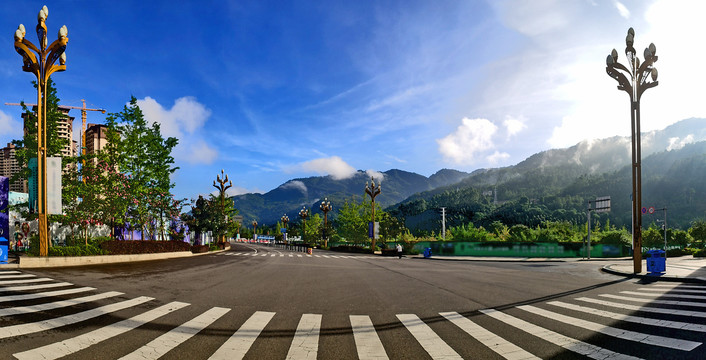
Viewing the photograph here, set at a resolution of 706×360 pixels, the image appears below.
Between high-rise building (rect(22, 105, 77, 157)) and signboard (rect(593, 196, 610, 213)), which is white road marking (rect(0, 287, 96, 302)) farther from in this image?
signboard (rect(593, 196, 610, 213))

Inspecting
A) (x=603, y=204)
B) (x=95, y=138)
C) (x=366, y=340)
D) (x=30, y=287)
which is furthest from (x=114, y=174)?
(x=95, y=138)

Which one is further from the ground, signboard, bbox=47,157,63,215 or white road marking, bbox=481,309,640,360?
signboard, bbox=47,157,63,215

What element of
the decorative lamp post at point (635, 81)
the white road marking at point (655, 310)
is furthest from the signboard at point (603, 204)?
the white road marking at point (655, 310)

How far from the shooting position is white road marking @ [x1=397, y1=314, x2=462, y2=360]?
487cm

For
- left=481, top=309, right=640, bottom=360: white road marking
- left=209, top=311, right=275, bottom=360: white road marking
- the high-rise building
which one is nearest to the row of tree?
the high-rise building

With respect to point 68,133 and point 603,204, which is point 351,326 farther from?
point 68,133

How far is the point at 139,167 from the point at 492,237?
42.3m

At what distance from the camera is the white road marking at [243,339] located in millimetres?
4713

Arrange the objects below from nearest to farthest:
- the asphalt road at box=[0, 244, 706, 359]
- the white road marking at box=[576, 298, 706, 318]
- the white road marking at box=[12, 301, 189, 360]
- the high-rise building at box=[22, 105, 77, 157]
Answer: the white road marking at box=[12, 301, 189, 360], the asphalt road at box=[0, 244, 706, 359], the white road marking at box=[576, 298, 706, 318], the high-rise building at box=[22, 105, 77, 157]

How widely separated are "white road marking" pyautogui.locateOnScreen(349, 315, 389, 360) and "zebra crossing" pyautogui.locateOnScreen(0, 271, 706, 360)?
15 mm

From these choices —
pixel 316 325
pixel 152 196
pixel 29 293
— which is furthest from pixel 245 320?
pixel 152 196

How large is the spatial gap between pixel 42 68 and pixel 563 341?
24.7m

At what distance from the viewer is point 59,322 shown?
622 centimetres

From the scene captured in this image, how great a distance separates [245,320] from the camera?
6.68m
